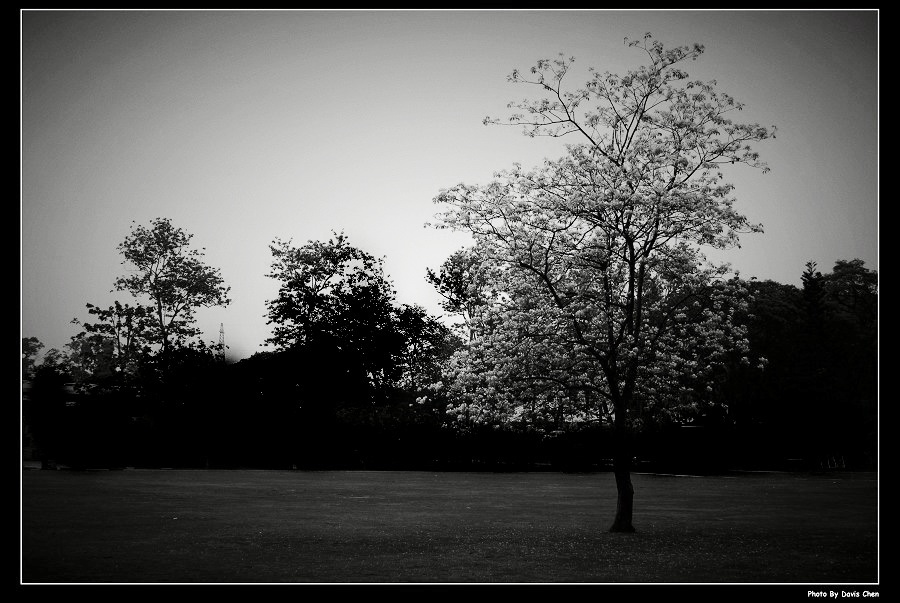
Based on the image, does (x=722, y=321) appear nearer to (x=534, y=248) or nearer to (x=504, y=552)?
(x=534, y=248)

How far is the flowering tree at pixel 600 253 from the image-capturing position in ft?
61.8

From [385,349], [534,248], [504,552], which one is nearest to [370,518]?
[504,552]

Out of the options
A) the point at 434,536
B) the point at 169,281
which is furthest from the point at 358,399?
the point at 434,536

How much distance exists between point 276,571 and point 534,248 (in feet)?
29.4

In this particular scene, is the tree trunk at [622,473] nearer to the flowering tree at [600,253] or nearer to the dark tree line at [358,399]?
the flowering tree at [600,253]

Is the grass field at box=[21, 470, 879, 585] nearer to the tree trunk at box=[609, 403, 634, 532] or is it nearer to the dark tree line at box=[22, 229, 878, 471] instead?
the tree trunk at box=[609, 403, 634, 532]

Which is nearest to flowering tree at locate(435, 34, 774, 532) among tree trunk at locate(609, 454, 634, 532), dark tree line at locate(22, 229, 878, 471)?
tree trunk at locate(609, 454, 634, 532)

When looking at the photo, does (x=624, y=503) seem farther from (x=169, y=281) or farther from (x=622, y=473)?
(x=169, y=281)

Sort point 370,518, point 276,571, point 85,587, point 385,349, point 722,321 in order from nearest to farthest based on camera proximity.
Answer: point 85,587
point 276,571
point 722,321
point 370,518
point 385,349

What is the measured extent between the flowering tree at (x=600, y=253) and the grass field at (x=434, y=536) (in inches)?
118

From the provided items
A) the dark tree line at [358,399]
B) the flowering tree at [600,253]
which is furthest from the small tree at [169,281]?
the flowering tree at [600,253]

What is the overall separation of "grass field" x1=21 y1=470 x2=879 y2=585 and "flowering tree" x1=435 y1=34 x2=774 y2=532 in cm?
300

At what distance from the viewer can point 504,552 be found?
16.7m

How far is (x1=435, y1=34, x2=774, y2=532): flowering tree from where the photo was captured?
18844 mm
